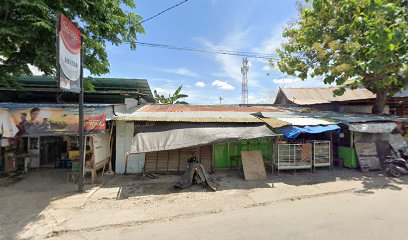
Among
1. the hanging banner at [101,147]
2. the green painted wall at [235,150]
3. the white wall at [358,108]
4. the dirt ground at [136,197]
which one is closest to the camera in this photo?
the dirt ground at [136,197]

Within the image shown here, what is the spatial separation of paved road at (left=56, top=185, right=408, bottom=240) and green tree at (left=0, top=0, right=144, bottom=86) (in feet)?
18.3

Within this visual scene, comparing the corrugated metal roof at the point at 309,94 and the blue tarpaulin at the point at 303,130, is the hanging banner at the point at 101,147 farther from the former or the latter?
the corrugated metal roof at the point at 309,94

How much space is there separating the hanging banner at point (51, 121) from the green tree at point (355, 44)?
11479mm

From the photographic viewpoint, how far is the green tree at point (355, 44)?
8.88 m

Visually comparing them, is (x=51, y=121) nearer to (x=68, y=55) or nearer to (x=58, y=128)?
(x=58, y=128)

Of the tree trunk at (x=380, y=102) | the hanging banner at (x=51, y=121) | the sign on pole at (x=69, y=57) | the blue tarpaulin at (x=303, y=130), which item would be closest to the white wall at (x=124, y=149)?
the hanging banner at (x=51, y=121)

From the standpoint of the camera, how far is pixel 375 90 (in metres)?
12.8

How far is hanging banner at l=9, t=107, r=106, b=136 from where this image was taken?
813 cm

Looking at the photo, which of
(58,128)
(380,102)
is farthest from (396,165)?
(58,128)

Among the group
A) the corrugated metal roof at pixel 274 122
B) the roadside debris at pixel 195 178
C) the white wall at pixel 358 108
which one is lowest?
the roadside debris at pixel 195 178

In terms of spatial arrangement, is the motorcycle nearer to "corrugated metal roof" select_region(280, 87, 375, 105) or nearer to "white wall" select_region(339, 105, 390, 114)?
"white wall" select_region(339, 105, 390, 114)

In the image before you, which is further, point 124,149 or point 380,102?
point 380,102

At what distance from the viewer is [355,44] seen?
1056cm

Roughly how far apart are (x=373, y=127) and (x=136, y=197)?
1074 centimetres
